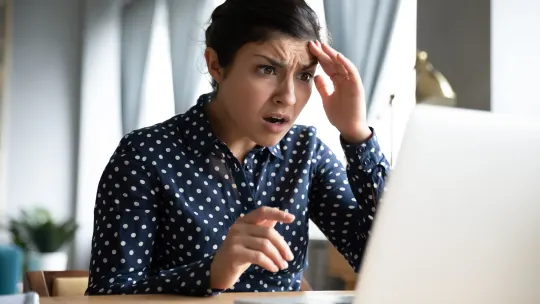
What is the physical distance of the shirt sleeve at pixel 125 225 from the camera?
1.46 metres

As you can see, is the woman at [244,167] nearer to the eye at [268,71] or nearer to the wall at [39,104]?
the eye at [268,71]

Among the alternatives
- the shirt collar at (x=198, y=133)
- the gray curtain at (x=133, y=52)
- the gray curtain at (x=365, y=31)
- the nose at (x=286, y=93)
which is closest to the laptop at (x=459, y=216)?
the nose at (x=286, y=93)

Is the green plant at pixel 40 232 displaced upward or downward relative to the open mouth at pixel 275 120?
downward

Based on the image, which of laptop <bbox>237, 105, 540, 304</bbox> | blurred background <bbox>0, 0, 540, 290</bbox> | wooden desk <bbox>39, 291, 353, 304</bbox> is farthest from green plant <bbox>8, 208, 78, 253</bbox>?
laptop <bbox>237, 105, 540, 304</bbox>

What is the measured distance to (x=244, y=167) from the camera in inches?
67.5

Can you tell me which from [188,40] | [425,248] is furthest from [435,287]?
[188,40]

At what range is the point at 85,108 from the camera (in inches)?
256

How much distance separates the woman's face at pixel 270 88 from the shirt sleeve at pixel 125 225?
22 cm

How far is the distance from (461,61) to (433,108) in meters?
2.27

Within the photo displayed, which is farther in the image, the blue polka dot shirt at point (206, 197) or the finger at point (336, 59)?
the finger at point (336, 59)

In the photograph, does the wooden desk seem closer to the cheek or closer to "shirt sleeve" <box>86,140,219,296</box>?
"shirt sleeve" <box>86,140,219,296</box>

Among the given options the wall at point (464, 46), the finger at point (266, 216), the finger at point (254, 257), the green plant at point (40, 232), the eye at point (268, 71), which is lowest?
the green plant at point (40, 232)

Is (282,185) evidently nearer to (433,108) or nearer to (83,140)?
(433,108)

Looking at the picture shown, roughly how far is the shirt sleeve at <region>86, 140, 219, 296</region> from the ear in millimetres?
258
